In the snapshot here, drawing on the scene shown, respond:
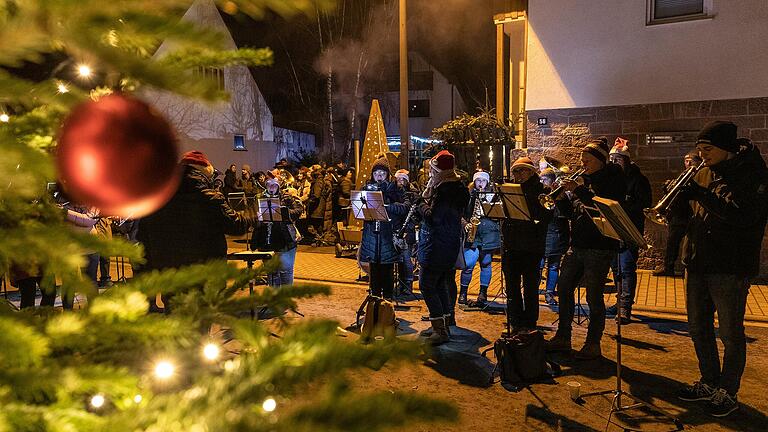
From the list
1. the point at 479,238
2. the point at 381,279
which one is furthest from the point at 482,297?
the point at 381,279

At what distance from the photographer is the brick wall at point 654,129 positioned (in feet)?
30.4

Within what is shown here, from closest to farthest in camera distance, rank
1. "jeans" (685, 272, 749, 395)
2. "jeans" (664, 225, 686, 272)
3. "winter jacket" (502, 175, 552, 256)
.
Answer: "jeans" (685, 272, 749, 395) → "winter jacket" (502, 175, 552, 256) → "jeans" (664, 225, 686, 272)

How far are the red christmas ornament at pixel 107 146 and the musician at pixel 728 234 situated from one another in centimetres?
434

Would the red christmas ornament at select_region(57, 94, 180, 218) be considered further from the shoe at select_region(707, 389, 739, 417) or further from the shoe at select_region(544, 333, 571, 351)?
the shoe at select_region(544, 333, 571, 351)

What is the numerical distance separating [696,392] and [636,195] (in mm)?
2887

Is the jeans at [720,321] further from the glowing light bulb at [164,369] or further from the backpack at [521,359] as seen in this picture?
the glowing light bulb at [164,369]

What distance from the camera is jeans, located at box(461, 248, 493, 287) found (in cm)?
820

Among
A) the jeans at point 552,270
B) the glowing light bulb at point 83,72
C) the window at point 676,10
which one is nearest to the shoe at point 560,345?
the jeans at point 552,270

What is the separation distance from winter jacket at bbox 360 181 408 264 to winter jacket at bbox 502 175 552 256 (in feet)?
5.25

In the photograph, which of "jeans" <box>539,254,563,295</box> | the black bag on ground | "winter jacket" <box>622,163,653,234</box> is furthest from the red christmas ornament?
"jeans" <box>539,254,563,295</box>

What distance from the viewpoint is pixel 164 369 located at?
975 mm

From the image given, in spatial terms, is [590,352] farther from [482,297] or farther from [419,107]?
[419,107]

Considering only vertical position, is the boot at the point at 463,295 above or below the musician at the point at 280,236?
below

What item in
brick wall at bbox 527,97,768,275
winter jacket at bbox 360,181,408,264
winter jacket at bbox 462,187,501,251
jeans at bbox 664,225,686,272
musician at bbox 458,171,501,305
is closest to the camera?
winter jacket at bbox 360,181,408,264
